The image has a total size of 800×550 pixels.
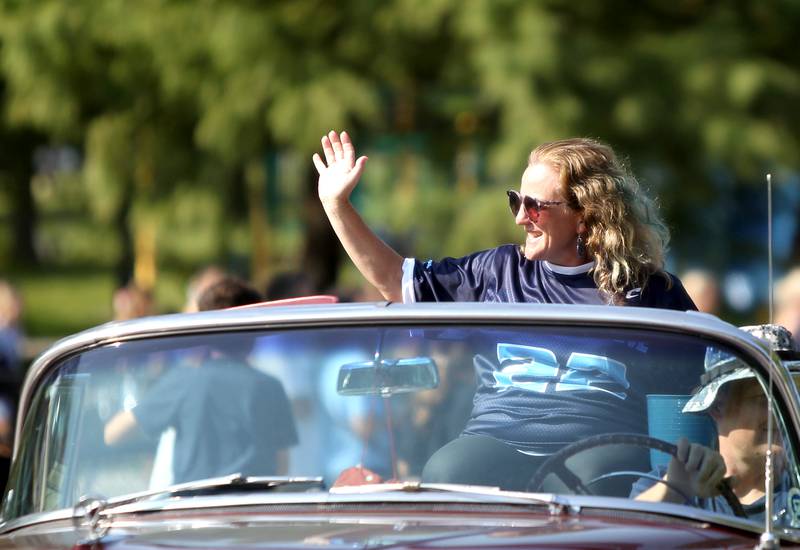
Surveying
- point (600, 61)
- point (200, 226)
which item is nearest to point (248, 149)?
point (200, 226)

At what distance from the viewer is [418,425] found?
Answer: 110 inches

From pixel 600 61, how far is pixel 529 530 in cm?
919

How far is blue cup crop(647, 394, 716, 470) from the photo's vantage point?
2805mm

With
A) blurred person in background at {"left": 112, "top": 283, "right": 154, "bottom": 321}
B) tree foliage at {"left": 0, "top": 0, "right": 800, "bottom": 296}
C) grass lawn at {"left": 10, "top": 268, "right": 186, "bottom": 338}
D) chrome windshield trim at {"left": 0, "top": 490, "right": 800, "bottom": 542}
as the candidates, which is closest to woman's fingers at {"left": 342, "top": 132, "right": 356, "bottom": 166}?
chrome windshield trim at {"left": 0, "top": 490, "right": 800, "bottom": 542}

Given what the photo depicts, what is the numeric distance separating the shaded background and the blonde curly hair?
6.93 m

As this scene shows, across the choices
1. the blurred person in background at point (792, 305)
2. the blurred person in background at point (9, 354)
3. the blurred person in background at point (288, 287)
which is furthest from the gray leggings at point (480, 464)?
the blurred person in background at point (9, 354)

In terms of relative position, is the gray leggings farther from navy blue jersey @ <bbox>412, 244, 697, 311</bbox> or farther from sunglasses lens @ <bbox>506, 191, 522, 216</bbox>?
sunglasses lens @ <bbox>506, 191, 522, 216</bbox>

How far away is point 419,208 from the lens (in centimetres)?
1186

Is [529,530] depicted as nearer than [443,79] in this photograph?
Yes

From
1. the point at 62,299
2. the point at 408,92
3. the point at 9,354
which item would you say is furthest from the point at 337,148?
the point at 62,299

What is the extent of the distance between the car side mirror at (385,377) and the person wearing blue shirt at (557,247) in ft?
3.22

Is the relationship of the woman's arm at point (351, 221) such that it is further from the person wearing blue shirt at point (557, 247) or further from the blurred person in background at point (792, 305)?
the blurred person in background at point (792, 305)

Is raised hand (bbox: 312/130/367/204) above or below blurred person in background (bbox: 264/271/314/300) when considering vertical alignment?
below

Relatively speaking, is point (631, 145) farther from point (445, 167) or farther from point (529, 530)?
point (529, 530)
